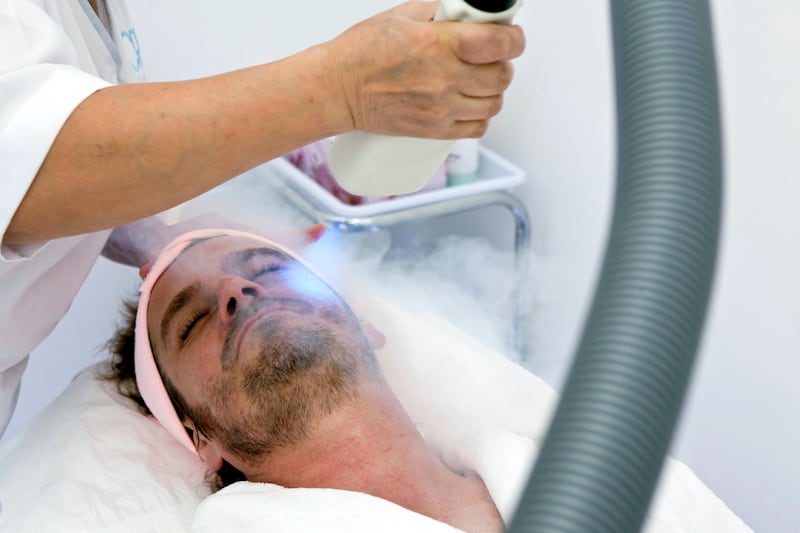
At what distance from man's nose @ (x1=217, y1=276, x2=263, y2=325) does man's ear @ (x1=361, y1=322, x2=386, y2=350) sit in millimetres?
252

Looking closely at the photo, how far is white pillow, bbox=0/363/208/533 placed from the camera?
144cm

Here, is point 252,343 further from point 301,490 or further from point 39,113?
point 39,113

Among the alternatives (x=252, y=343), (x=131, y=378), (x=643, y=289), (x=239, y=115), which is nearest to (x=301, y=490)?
(x=252, y=343)

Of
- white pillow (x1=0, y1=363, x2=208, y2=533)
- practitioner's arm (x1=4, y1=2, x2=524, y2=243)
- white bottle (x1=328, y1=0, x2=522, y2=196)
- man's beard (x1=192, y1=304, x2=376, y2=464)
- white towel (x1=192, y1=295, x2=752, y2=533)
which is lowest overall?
white pillow (x1=0, y1=363, x2=208, y2=533)

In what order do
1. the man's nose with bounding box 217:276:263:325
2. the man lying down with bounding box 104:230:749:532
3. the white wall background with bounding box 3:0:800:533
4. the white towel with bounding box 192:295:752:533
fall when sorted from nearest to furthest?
the white towel with bounding box 192:295:752:533 → the man lying down with bounding box 104:230:749:532 → the man's nose with bounding box 217:276:263:325 → the white wall background with bounding box 3:0:800:533

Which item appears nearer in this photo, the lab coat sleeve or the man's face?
the lab coat sleeve

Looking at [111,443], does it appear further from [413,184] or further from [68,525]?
[413,184]

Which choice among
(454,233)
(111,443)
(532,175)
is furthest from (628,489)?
(454,233)

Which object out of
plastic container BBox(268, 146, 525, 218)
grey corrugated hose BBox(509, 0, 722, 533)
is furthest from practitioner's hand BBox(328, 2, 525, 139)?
plastic container BBox(268, 146, 525, 218)

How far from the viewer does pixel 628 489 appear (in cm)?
55

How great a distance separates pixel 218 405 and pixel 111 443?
8.7 inches

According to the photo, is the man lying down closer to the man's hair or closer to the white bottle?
the man's hair

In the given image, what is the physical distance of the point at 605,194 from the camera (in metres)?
2.11

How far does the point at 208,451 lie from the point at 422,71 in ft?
2.81
